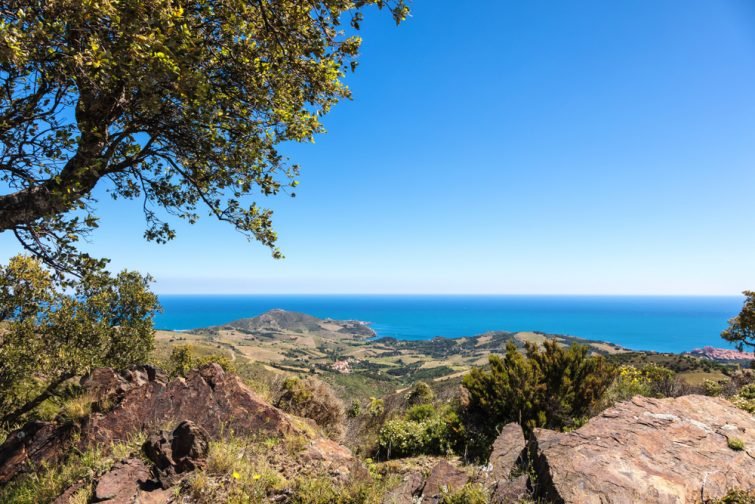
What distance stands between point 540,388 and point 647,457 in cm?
375

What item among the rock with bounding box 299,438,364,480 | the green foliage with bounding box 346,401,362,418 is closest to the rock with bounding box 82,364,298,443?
the rock with bounding box 299,438,364,480

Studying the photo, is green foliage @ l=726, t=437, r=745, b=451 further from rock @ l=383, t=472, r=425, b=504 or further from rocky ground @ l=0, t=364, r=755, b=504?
rock @ l=383, t=472, r=425, b=504

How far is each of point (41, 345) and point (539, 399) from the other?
65.0 ft

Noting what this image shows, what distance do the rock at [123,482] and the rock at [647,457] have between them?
6.32 m

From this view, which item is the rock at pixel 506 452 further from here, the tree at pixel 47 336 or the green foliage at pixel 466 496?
the tree at pixel 47 336

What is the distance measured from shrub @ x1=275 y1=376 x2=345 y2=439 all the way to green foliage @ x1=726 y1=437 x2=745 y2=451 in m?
9.49

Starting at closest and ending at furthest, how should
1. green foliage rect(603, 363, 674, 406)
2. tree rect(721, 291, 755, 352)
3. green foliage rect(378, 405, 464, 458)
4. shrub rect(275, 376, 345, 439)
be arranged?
1. green foliage rect(378, 405, 464, 458)
2. shrub rect(275, 376, 345, 439)
3. green foliage rect(603, 363, 674, 406)
4. tree rect(721, 291, 755, 352)

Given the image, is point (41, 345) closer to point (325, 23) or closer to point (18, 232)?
point (18, 232)

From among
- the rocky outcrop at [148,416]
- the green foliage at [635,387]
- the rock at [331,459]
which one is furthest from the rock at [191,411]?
the green foliage at [635,387]

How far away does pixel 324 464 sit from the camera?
6320 mm

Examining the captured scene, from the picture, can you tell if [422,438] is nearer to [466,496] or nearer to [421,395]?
[466,496]

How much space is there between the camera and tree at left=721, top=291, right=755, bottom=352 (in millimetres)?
23953

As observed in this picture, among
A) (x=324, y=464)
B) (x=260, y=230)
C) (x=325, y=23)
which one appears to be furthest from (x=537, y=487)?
(x=325, y=23)

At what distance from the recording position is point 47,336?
1546 cm
